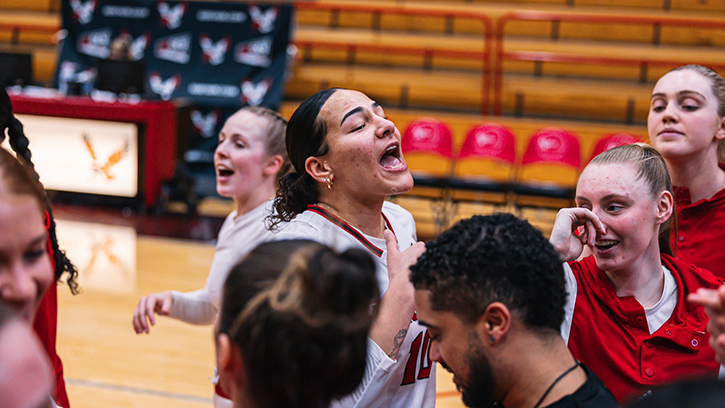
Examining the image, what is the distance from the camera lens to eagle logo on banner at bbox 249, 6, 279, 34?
28.7 ft

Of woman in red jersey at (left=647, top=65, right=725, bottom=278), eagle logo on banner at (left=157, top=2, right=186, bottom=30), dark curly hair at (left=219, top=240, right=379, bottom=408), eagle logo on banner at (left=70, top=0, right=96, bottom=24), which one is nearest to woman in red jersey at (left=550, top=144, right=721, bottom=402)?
woman in red jersey at (left=647, top=65, right=725, bottom=278)

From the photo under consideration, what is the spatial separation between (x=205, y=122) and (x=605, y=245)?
7.49 metres

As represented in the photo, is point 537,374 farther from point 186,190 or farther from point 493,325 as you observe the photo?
point 186,190

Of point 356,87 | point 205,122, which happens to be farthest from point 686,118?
point 205,122

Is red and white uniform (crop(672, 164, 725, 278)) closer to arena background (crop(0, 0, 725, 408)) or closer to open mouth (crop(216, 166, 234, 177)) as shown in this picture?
open mouth (crop(216, 166, 234, 177))

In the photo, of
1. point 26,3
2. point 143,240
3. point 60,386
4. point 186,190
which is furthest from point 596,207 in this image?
point 26,3

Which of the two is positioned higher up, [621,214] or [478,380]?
[621,214]

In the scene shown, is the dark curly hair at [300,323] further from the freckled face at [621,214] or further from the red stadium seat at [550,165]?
the red stadium seat at [550,165]

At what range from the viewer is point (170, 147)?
8.20 m

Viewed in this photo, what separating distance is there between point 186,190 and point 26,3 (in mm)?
5219

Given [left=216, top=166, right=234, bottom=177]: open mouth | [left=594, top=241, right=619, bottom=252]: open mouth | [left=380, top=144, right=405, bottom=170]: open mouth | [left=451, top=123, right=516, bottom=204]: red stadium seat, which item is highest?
[left=380, top=144, right=405, bottom=170]: open mouth

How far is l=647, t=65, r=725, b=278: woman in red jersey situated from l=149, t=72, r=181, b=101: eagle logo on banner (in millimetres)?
7303

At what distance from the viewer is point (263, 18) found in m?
8.78

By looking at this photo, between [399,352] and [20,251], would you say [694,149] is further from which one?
[20,251]
